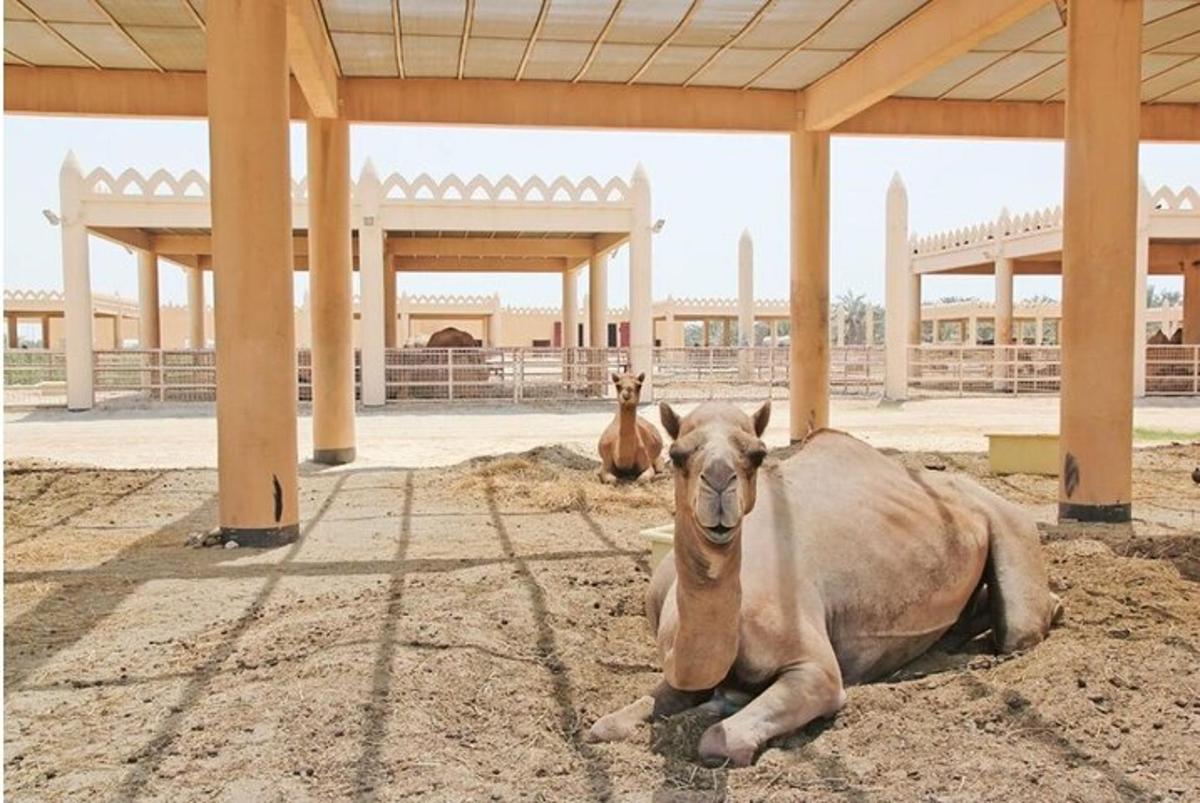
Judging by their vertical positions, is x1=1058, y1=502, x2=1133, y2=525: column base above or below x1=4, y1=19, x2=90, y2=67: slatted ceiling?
below

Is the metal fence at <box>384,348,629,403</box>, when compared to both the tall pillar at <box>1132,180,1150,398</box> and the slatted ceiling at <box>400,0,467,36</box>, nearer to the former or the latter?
the tall pillar at <box>1132,180,1150,398</box>

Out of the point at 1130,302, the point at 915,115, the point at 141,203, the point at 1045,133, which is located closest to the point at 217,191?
the point at 1130,302

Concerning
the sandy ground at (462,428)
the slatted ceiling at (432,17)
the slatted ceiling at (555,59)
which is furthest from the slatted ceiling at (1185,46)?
the slatted ceiling at (432,17)

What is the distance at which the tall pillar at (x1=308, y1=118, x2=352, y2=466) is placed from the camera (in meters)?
13.6

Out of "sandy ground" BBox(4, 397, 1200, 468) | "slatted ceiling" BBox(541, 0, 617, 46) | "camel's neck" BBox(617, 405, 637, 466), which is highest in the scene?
"slatted ceiling" BBox(541, 0, 617, 46)

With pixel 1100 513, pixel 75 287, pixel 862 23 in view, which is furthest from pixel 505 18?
pixel 75 287

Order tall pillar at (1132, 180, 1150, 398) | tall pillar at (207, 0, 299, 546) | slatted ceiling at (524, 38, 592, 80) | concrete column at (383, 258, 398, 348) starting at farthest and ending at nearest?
concrete column at (383, 258, 398, 348) → tall pillar at (1132, 180, 1150, 398) → slatted ceiling at (524, 38, 592, 80) → tall pillar at (207, 0, 299, 546)

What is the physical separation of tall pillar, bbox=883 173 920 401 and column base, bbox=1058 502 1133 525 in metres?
18.0

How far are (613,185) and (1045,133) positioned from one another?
1086 centimetres

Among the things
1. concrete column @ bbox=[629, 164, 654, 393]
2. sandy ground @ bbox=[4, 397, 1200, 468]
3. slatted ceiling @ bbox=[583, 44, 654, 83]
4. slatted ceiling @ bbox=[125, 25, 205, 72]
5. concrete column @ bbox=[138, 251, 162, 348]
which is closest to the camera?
slatted ceiling @ bbox=[125, 25, 205, 72]

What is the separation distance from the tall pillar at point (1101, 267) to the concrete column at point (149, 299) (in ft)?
76.1

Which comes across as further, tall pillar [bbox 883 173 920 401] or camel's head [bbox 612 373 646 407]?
tall pillar [bbox 883 173 920 401]

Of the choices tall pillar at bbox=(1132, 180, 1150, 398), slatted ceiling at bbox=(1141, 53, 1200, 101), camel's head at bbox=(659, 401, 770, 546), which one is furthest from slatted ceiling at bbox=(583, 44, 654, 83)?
tall pillar at bbox=(1132, 180, 1150, 398)

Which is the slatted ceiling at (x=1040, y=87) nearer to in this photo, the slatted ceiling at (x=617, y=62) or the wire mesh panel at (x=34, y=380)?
the slatted ceiling at (x=617, y=62)
